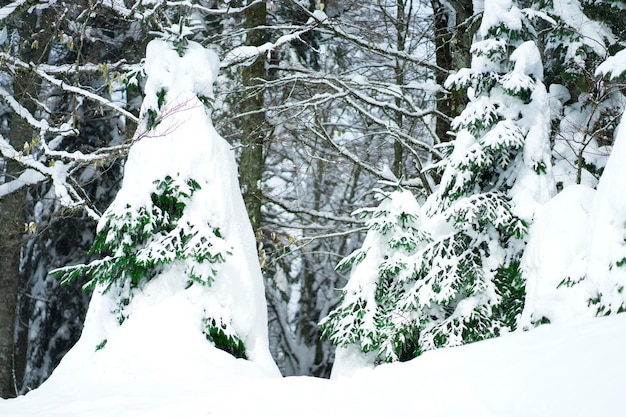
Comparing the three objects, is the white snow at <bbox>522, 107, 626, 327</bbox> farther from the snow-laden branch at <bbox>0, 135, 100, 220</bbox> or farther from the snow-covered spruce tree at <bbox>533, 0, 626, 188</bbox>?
the snow-laden branch at <bbox>0, 135, 100, 220</bbox>

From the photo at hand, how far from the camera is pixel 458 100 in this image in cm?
1169

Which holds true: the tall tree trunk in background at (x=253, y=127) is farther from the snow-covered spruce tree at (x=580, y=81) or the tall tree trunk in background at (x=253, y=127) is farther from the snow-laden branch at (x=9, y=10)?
the snow-covered spruce tree at (x=580, y=81)

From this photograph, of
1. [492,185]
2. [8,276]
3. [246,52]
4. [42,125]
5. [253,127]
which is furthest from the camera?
[8,276]

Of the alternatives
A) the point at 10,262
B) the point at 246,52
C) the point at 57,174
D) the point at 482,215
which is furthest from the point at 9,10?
the point at 482,215

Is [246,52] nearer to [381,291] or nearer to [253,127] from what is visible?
[253,127]

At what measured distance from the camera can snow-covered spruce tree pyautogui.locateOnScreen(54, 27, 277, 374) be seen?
22.6 ft

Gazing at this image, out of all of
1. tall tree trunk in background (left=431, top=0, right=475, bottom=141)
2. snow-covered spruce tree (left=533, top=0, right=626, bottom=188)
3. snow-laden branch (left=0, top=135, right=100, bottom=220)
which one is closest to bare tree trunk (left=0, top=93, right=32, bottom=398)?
snow-laden branch (left=0, top=135, right=100, bottom=220)

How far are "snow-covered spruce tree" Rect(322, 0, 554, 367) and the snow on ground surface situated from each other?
307 centimetres

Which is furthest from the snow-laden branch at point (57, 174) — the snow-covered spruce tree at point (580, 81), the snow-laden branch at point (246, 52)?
the snow-covered spruce tree at point (580, 81)

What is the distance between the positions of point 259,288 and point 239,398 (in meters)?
2.75

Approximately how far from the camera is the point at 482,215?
827 cm

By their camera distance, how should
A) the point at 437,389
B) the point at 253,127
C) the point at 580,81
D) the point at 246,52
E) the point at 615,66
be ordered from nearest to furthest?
the point at 437,389, the point at 615,66, the point at 580,81, the point at 246,52, the point at 253,127

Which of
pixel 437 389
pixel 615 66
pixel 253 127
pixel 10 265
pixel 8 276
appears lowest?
pixel 8 276

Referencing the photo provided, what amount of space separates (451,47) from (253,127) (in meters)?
4.30
